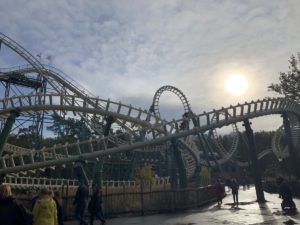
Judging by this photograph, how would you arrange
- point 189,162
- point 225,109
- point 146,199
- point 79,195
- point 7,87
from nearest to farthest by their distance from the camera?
1. point 79,195
2. point 146,199
3. point 225,109
4. point 7,87
5. point 189,162

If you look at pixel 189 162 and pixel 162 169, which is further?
pixel 162 169

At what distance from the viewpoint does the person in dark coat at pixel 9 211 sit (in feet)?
16.9

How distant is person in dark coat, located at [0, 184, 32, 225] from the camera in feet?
16.9

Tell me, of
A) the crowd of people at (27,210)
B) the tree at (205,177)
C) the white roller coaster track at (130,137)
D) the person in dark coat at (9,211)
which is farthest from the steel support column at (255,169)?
the person in dark coat at (9,211)

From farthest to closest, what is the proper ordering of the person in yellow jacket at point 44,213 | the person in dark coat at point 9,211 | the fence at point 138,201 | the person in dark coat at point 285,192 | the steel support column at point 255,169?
1. the steel support column at point 255,169
2. the fence at point 138,201
3. the person in dark coat at point 285,192
4. the person in yellow jacket at point 44,213
5. the person in dark coat at point 9,211

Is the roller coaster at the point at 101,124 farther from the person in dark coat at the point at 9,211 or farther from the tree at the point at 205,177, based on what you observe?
the person in dark coat at the point at 9,211

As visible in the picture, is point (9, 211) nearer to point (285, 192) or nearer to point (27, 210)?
point (27, 210)

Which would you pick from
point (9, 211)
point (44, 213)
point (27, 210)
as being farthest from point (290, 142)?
point (9, 211)

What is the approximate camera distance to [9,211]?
17.1 feet

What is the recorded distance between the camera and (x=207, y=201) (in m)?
24.9

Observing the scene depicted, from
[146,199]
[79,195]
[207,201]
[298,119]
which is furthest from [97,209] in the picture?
[298,119]

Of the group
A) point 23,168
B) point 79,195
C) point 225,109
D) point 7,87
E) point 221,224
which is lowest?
point 221,224

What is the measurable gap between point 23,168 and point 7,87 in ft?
49.6

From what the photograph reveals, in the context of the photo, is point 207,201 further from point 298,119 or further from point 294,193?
point 298,119
